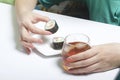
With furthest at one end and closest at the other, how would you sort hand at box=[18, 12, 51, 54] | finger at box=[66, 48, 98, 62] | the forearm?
the forearm → hand at box=[18, 12, 51, 54] → finger at box=[66, 48, 98, 62]

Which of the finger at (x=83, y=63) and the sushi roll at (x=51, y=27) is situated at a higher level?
the sushi roll at (x=51, y=27)

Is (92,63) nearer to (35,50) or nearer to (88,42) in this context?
(88,42)

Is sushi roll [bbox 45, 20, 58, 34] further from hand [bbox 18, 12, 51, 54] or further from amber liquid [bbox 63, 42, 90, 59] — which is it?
amber liquid [bbox 63, 42, 90, 59]

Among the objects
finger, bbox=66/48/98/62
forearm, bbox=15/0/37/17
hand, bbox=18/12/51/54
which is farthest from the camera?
forearm, bbox=15/0/37/17

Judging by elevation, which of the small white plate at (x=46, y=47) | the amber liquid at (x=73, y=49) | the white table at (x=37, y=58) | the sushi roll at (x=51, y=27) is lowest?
the white table at (x=37, y=58)

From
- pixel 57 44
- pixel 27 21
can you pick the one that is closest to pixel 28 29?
pixel 27 21

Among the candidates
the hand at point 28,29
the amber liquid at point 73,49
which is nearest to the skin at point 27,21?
the hand at point 28,29

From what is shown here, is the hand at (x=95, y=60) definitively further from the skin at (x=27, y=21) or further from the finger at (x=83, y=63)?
the skin at (x=27, y=21)

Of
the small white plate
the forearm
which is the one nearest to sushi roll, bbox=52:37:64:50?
the small white plate
